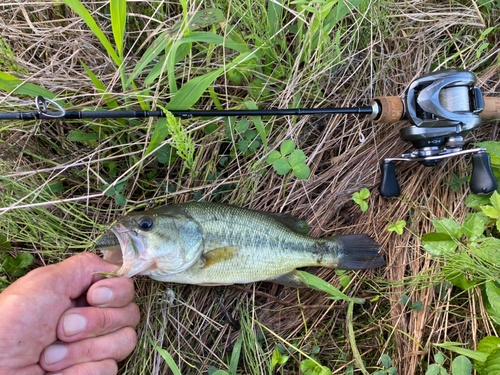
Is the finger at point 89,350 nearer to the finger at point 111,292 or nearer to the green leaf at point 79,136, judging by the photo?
the finger at point 111,292

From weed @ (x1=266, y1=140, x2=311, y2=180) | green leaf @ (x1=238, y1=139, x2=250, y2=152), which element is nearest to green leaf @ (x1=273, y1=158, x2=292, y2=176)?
weed @ (x1=266, y1=140, x2=311, y2=180)

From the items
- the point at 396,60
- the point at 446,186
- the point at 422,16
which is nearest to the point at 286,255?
the point at 446,186

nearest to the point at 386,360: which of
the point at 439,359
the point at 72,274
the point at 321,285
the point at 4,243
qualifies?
the point at 439,359

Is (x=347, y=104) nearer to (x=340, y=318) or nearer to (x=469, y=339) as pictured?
(x=340, y=318)

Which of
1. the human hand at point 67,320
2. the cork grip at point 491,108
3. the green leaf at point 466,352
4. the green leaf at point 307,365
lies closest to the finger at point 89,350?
the human hand at point 67,320

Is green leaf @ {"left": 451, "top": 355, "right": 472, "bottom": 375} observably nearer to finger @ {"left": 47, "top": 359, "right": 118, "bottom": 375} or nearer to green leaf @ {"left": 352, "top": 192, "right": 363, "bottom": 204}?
green leaf @ {"left": 352, "top": 192, "right": 363, "bottom": 204}

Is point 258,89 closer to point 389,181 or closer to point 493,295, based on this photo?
point 389,181

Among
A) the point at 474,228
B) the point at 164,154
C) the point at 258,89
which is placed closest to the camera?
the point at 474,228
